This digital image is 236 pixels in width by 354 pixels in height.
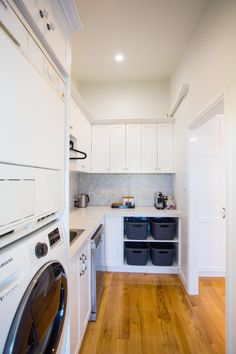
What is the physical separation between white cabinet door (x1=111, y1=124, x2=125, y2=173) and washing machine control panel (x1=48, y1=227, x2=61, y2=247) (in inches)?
88.8

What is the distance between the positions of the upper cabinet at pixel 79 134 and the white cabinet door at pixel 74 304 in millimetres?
1182

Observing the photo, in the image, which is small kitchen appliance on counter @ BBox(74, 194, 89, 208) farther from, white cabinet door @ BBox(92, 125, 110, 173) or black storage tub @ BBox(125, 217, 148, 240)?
black storage tub @ BBox(125, 217, 148, 240)

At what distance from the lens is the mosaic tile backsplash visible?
3.41 m

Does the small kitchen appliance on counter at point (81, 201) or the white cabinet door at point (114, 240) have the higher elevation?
the small kitchen appliance on counter at point (81, 201)

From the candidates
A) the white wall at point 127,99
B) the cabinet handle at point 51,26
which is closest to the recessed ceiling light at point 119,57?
the white wall at point 127,99

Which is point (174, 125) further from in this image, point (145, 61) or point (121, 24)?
point (121, 24)

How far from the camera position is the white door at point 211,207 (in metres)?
2.70

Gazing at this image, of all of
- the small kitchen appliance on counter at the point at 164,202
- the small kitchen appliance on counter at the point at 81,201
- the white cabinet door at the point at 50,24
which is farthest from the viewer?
the small kitchen appliance on counter at the point at 81,201

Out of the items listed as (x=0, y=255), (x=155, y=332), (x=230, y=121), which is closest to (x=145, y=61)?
(x=230, y=121)

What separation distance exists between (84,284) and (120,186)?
2.08 meters

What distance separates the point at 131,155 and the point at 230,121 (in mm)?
1936

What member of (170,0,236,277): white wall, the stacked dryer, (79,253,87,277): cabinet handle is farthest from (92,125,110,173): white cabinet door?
the stacked dryer

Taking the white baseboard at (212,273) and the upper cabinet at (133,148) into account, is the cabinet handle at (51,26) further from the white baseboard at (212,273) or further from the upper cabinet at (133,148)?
the white baseboard at (212,273)

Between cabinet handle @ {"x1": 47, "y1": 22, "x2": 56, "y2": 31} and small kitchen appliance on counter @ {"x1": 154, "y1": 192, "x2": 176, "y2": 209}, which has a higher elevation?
cabinet handle @ {"x1": 47, "y1": 22, "x2": 56, "y2": 31}
